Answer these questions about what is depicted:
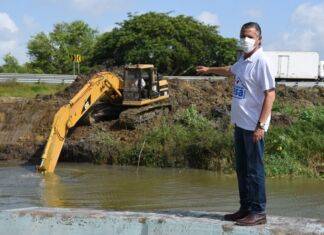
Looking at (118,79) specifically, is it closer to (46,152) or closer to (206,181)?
(46,152)

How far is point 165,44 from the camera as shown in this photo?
55.1 metres

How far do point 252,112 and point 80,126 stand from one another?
17.1 meters

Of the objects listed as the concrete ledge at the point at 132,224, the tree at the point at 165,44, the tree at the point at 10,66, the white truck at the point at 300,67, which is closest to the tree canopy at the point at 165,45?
the tree at the point at 165,44

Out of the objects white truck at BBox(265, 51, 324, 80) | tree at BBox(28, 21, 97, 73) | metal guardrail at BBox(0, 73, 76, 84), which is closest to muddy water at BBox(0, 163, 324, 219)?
metal guardrail at BBox(0, 73, 76, 84)

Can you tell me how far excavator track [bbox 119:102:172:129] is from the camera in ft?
72.3

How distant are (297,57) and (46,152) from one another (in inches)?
1424

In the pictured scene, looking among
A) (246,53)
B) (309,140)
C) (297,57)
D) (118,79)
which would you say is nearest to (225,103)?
(118,79)

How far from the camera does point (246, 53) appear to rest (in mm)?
6051

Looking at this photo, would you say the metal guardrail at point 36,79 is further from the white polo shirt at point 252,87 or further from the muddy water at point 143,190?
the white polo shirt at point 252,87

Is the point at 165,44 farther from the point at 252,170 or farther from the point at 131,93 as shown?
the point at 252,170

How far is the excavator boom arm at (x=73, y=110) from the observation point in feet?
58.3

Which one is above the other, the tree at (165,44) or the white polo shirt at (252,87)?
the tree at (165,44)

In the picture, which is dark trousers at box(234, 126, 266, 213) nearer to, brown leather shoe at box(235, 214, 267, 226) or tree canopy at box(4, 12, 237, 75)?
brown leather shoe at box(235, 214, 267, 226)

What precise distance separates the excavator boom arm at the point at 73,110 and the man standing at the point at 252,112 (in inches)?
474
